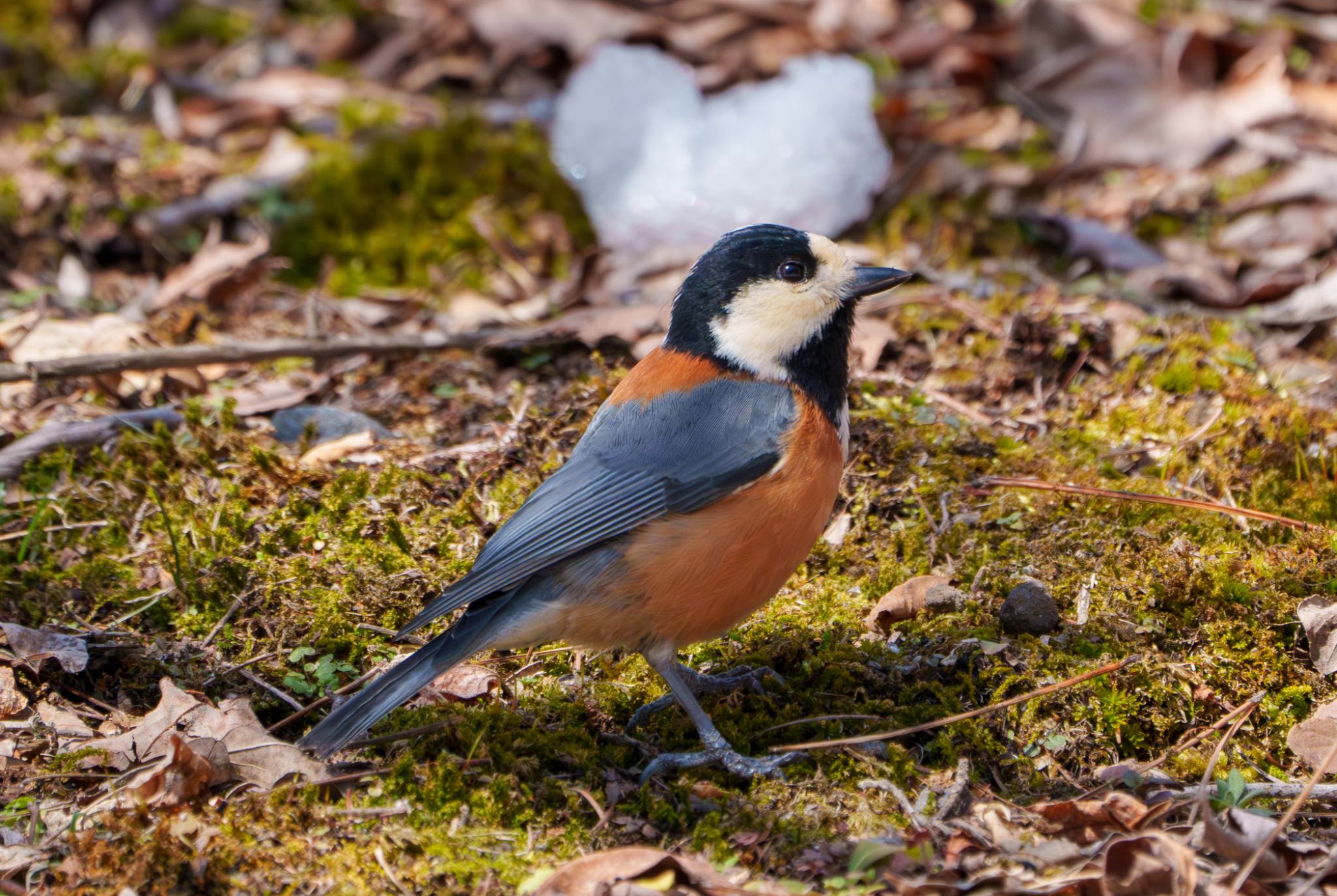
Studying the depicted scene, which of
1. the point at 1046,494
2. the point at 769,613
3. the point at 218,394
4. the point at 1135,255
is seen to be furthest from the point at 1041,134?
the point at 218,394

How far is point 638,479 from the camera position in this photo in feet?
12.1

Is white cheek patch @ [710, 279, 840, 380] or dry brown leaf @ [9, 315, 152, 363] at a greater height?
white cheek patch @ [710, 279, 840, 380]

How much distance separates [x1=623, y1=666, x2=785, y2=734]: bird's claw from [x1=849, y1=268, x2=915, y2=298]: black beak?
1.26 metres

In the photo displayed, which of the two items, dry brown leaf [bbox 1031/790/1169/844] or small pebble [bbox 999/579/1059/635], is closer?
dry brown leaf [bbox 1031/790/1169/844]

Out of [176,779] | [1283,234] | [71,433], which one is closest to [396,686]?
[176,779]

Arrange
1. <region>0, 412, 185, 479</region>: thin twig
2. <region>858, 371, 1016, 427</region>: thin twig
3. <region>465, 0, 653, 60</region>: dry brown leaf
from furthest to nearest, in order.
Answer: <region>465, 0, 653, 60</region>: dry brown leaf → <region>858, 371, 1016, 427</region>: thin twig → <region>0, 412, 185, 479</region>: thin twig

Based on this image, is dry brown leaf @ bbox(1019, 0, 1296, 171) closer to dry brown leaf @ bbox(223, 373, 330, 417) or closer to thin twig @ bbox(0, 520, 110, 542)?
dry brown leaf @ bbox(223, 373, 330, 417)

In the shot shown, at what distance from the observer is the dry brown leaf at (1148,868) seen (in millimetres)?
2805

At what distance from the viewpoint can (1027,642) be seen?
3.93 meters

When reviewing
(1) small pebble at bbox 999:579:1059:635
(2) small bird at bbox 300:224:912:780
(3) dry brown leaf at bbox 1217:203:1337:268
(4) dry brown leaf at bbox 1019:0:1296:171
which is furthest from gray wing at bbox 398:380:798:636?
(4) dry brown leaf at bbox 1019:0:1296:171

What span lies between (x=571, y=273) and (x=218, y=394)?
187cm

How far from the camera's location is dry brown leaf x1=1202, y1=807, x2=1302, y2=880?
9.62ft

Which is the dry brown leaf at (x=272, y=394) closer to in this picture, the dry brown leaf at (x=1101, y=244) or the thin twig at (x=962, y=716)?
the thin twig at (x=962, y=716)

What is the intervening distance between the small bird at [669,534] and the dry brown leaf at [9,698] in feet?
3.52
